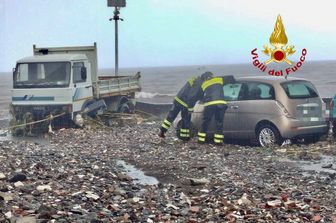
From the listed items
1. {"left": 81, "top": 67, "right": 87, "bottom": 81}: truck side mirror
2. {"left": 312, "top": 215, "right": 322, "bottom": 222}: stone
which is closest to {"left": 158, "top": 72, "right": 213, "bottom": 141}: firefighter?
{"left": 81, "top": 67, "right": 87, "bottom": 81}: truck side mirror

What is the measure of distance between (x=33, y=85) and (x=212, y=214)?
40.7 feet

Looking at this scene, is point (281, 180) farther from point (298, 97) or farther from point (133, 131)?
point (133, 131)

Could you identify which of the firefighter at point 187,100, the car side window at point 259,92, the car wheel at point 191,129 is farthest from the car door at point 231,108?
the car wheel at point 191,129

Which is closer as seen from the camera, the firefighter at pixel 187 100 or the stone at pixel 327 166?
the stone at pixel 327 166

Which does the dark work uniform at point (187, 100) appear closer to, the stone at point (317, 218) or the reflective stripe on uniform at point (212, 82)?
the reflective stripe on uniform at point (212, 82)

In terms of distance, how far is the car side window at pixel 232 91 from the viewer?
13555 mm

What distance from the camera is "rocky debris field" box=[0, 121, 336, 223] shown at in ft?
22.7

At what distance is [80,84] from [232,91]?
6.59 meters

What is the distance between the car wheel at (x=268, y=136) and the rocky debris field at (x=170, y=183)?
213mm

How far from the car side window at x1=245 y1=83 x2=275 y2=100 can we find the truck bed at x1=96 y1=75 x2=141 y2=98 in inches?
299

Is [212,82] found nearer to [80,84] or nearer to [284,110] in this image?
[284,110]

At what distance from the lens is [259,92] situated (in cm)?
1314

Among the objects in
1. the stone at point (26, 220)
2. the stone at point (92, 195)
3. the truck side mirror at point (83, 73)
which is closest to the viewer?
the stone at point (26, 220)

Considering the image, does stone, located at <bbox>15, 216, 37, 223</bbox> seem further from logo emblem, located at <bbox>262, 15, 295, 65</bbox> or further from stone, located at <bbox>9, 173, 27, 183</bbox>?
logo emblem, located at <bbox>262, 15, 295, 65</bbox>
